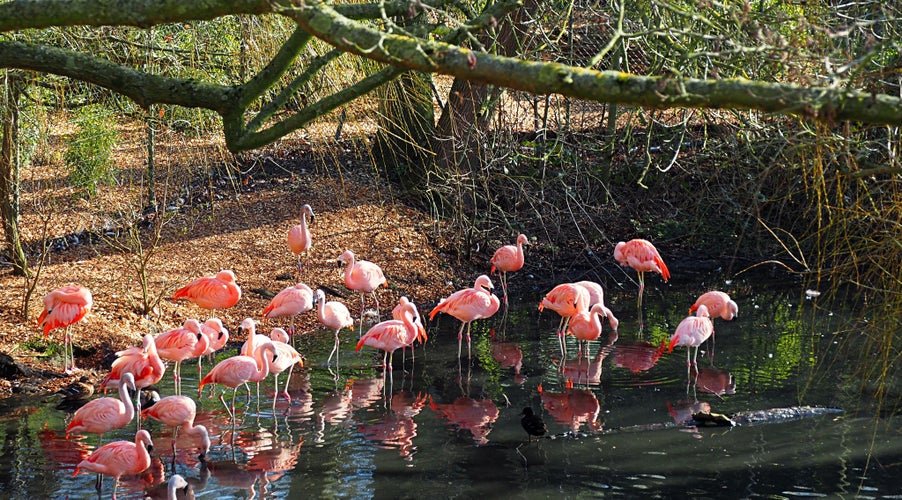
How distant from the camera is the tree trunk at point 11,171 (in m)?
7.80

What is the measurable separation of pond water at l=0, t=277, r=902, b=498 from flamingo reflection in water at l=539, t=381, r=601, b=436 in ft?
0.07

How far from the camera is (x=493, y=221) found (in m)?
12.3

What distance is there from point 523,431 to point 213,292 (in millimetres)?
3396

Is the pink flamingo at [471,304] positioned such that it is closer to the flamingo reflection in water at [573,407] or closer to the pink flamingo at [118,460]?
the flamingo reflection in water at [573,407]

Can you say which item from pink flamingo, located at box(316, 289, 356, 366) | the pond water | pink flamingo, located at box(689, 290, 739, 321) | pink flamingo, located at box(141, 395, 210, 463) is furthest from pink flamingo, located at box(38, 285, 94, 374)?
A: pink flamingo, located at box(689, 290, 739, 321)

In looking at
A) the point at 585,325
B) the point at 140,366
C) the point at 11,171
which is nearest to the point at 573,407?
the point at 585,325

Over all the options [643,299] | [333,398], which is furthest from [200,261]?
[643,299]

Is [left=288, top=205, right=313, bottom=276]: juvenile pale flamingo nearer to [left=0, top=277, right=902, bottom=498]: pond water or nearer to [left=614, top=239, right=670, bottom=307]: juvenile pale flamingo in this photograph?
[left=0, top=277, right=902, bottom=498]: pond water

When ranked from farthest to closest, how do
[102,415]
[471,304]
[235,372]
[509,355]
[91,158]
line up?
[91,158], [509,355], [471,304], [235,372], [102,415]

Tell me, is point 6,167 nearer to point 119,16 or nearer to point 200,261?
point 200,261

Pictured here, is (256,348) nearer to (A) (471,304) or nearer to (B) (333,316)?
(B) (333,316)

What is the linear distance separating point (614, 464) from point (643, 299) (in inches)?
199

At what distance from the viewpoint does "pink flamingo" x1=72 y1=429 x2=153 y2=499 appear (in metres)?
5.70

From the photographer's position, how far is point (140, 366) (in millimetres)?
6984
